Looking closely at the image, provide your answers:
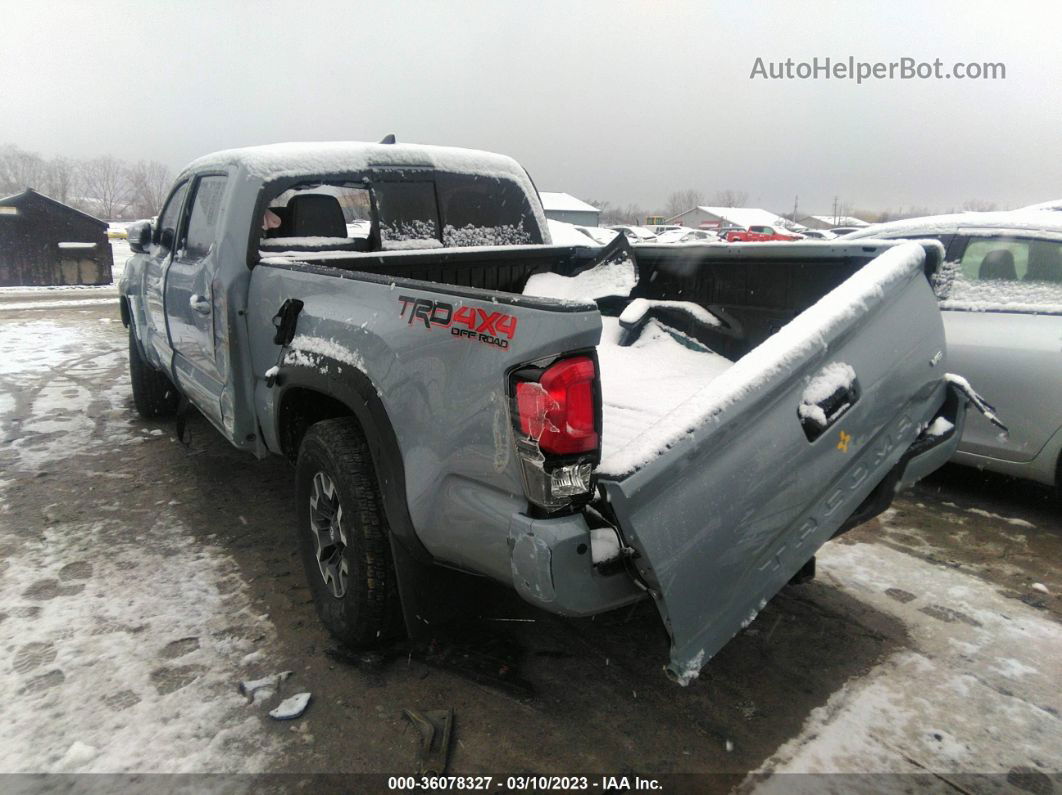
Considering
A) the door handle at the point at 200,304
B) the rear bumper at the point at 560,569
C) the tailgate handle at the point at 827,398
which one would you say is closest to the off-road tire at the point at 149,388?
the door handle at the point at 200,304

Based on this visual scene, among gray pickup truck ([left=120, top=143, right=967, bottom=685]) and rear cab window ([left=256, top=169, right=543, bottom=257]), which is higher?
rear cab window ([left=256, top=169, right=543, bottom=257])

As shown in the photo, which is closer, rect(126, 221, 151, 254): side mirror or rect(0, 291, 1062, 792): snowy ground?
rect(0, 291, 1062, 792): snowy ground

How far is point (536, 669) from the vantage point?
2.72 metres

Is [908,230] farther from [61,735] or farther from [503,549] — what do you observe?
[61,735]

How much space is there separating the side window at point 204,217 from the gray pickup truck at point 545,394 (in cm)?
3

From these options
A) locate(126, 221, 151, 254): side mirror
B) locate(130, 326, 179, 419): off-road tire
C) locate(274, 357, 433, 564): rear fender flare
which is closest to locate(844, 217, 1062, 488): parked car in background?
locate(274, 357, 433, 564): rear fender flare

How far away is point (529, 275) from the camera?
419 cm

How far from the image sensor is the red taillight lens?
70.0 inches

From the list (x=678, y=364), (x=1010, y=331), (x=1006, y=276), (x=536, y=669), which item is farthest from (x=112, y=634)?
(x=1006, y=276)

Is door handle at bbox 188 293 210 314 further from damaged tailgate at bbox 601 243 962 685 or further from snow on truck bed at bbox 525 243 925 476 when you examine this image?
damaged tailgate at bbox 601 243 962 685

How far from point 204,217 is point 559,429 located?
305 cm

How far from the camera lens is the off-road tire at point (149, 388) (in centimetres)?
594

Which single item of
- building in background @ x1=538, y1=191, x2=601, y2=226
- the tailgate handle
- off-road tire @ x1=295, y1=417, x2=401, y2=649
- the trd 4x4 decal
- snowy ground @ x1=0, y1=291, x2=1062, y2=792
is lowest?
snowy ground @ x1=0, y1=291, x2=1062, y2=792

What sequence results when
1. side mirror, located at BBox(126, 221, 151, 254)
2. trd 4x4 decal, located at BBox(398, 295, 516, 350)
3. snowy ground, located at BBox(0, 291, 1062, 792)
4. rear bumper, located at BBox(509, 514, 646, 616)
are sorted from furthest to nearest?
side mirror, located at BBox(126, 221, 151, 254), snowy ground, located at BBox(0, 291, 1062, 792), trd 4x4 decal, located at BBox(398, 295, 516, 350), rear bumper, located at BBox(509, 514, 646, 616)
